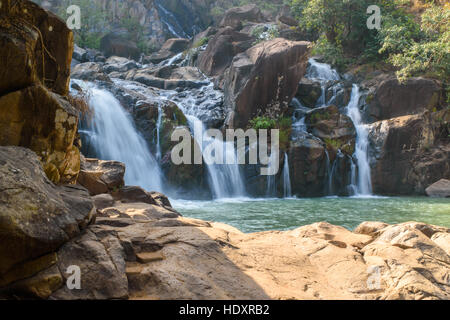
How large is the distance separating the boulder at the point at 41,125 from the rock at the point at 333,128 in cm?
A: 1150

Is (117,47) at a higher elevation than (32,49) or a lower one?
higher

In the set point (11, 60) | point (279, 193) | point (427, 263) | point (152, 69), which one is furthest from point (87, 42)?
point (427, 263)

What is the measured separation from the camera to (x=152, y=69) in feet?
67.3

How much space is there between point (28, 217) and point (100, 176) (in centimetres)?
416

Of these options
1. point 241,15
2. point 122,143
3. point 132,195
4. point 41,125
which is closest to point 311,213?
point 132,195

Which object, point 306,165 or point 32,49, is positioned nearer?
point 32,49

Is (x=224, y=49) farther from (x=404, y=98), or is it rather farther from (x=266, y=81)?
(x=404, y=98)

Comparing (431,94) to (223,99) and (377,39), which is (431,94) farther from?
(223,99)

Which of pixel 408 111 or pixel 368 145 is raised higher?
pixel 408 111

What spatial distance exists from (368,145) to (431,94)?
144 inches

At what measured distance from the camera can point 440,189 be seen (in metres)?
12.3

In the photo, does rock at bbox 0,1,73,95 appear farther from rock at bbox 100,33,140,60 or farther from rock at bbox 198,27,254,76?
rock at bbox 100,33,140,60

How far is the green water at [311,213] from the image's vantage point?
7.47 m

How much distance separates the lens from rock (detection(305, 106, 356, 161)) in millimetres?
13570
